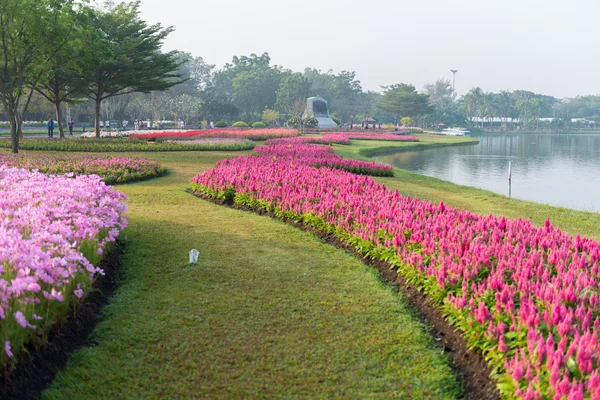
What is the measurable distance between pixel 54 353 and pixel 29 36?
18.3 m

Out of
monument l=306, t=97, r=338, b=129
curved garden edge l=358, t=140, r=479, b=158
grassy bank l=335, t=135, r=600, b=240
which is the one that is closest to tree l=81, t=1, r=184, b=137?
curved garden edge l=358, t=140, r=479, b=158

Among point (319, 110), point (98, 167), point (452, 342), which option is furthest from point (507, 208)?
point (319, 110)

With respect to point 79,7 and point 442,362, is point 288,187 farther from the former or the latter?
point 79,7

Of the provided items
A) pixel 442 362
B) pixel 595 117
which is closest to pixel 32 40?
pixel 442 362

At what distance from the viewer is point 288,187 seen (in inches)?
401

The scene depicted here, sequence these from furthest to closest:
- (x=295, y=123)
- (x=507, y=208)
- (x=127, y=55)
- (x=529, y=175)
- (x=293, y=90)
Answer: (x=293, y=90) < (x=295, y=123) < (x=127, y=55) < (x=529, y=175) < (x=507, y=208)

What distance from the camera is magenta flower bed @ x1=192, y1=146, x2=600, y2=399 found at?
350 cm

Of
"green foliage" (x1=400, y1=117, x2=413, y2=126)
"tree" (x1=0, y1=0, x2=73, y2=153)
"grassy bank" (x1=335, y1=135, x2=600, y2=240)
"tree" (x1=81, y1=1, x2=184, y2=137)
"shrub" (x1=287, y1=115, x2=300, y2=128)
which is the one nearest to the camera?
"grassy bank" (x1=335, y1=135, x2=600, y2=240)

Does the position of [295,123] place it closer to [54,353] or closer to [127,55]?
[127,55]

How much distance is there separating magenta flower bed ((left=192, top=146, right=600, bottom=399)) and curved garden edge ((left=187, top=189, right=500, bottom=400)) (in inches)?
3.8

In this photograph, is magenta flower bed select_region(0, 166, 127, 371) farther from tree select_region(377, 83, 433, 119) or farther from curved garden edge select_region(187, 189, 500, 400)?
tree select_region(377, 83, 433, 119)

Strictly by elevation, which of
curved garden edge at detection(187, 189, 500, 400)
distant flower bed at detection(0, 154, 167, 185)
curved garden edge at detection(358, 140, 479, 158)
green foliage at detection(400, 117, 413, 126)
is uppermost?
green foliage at detection(400, 117, 413, 126)

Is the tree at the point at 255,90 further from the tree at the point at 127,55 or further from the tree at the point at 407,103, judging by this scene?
the tree at the point at 127,55

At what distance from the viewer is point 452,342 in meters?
4.66
